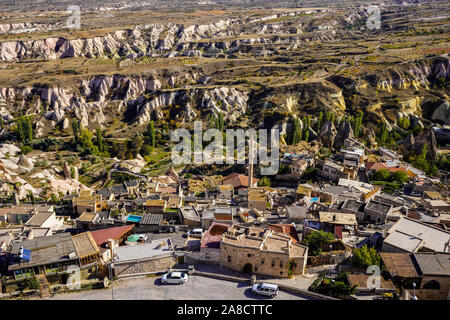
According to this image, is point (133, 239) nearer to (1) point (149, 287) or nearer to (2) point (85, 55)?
(1) point (149, 287)

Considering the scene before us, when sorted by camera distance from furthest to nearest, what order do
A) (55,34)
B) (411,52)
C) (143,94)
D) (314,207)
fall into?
(55,34)
(411,52)
(143,94)
(314,207)

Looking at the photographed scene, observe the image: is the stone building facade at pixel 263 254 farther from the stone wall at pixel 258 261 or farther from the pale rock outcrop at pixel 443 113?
the pale rock outcrop at pixel 443 113

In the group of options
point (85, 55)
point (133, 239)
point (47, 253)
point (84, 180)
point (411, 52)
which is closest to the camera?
point (47, 253)

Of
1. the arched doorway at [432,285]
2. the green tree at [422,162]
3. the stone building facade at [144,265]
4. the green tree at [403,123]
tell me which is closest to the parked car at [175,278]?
the stone building facade at [144,265]

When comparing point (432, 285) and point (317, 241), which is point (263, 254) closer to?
point (317, 241)

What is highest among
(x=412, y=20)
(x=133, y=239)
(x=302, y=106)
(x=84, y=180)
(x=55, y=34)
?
(x=412, y=20)

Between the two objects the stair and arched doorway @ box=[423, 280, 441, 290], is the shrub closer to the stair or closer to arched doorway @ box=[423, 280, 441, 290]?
the stair
